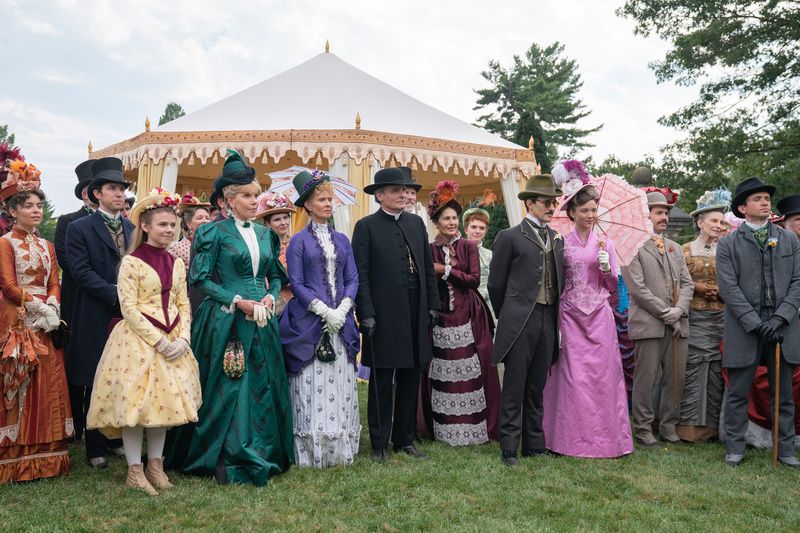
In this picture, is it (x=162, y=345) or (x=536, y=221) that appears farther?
(x=536, y=221)

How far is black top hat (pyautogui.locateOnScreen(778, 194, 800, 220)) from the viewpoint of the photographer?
18.7 feet

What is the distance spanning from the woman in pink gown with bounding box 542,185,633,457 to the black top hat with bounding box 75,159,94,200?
3.79m

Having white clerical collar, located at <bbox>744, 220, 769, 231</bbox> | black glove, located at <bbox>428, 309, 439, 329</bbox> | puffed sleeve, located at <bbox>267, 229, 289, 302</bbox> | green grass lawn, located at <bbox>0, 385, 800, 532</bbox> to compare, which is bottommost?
green grass lawn, located at <bbox>0, 385, 800, 532</bbox>

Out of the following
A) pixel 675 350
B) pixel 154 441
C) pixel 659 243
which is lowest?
pixel 154 441

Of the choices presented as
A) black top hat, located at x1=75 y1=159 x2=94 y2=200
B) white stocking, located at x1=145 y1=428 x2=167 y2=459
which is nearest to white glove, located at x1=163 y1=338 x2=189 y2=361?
white stocking, located at x1=145 y1=428 x2=167 y2=459

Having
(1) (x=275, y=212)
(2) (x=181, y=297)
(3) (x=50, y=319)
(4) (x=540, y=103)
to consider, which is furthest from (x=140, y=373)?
(4) (x=540, y=103)

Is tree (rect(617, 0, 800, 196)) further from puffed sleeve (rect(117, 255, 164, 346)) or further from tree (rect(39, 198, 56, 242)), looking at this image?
tree (rect(39, 198, 56, 242))

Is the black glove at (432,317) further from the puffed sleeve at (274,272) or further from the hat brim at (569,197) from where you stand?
the hat brim at (569,197)

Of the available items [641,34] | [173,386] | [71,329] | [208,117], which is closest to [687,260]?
[173,386]

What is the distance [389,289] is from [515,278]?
0.88m

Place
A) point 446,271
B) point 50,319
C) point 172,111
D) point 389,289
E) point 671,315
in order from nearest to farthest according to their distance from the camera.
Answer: point 50,319, point 389,289, point 446,271, point 671,315, point 172,111

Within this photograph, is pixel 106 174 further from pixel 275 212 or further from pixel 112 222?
pixel 275 212

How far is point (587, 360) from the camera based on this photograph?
4.99 m

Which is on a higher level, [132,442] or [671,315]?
[671,315]
